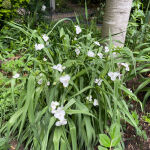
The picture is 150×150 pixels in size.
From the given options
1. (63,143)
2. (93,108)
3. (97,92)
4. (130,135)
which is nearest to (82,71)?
(97,92)

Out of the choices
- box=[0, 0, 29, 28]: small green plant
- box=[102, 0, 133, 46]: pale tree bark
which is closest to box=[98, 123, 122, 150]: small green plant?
box=[102, 0, 133, 46]: pale tree bark

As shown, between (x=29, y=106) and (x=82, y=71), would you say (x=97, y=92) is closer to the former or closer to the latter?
(x=82, y=71)

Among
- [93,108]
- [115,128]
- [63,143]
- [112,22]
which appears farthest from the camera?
[112,22]

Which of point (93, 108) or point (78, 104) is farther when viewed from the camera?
point (93, 108)

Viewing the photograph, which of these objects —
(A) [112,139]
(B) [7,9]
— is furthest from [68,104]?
(B) [7,9]

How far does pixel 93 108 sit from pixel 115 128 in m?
0.41

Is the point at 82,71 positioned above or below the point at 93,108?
above

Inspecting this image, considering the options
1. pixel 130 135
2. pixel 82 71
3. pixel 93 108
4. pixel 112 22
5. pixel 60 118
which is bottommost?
pixel 130 135

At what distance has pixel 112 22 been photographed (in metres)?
1.96

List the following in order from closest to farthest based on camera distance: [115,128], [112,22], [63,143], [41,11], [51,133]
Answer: [115,128] < [63,143] < [51,133] < [112,22] < [41,11]

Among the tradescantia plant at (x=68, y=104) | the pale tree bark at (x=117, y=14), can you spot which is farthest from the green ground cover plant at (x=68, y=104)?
the pale tree bark at (x=117, y=14)

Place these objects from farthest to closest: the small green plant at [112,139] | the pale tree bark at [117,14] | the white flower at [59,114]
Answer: the pale tree bark at [117,14] → the white flower at [59,114] → the small green plant at [112,139]

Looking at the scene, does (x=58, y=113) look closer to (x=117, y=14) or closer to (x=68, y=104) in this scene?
(x=68, y=104)

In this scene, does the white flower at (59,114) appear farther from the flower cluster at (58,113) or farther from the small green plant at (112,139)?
the small green plant at (112,139)
